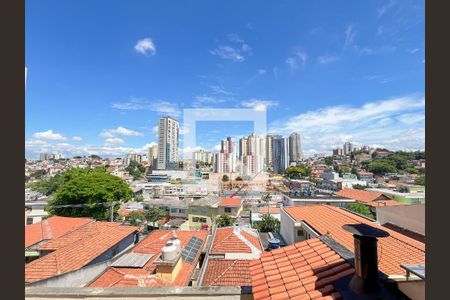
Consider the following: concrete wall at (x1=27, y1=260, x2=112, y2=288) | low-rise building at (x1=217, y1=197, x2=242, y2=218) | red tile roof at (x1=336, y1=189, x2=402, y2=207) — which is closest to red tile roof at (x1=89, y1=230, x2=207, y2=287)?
concrete wall at (x1=27, y1=260, x2=112, y2=288)

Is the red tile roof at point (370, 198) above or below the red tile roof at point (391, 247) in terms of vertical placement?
below

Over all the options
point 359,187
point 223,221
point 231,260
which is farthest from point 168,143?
point 231,260

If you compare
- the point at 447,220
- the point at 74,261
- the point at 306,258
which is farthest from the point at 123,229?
the point at 447,220

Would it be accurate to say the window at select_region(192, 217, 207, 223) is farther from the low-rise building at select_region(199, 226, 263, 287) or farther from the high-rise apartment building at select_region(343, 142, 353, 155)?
the high-rise apartment building at select_region(343, 142, 353, 155)

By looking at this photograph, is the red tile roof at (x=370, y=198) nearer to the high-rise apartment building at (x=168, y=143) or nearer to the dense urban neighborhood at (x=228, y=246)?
the dense urban neighborhood at (x=228, y=246)

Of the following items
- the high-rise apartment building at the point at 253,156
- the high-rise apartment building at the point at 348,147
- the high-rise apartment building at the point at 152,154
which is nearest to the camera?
the high-rise apartment building at the point at 253,156

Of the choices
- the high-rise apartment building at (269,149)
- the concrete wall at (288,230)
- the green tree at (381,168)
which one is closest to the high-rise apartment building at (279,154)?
the high-rise apartment building at (269,149)

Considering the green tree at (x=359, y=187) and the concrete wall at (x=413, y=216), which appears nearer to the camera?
the concrete wall at (x=413, y=216)
